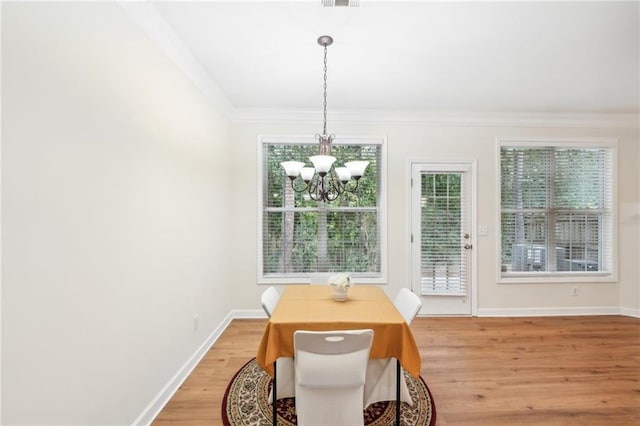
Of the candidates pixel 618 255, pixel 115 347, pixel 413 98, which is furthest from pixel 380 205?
pixel 618 255

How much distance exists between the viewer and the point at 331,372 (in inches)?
59.0

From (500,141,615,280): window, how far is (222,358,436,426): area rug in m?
2.60

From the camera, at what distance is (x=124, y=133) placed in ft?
5.25

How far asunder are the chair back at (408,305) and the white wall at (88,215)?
71.4 inches

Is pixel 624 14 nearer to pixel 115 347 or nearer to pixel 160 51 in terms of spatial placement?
pixel 160 51

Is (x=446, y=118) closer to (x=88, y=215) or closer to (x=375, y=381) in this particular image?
(x=375, y=381)

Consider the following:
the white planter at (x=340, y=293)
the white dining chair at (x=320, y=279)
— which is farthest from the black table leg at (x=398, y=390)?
the white dining chair at (x=320, y=279)

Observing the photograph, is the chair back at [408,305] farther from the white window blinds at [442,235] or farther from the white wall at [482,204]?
the white window blinds at [442,235]

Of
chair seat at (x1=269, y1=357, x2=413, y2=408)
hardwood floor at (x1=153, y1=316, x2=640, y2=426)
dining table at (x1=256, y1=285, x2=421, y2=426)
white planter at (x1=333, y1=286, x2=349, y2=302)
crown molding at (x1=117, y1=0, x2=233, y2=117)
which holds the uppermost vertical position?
crown molding at (x1=117, y1=0, x2=233, y2=117)

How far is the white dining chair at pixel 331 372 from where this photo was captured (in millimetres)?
1478

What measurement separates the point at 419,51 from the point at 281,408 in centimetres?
297

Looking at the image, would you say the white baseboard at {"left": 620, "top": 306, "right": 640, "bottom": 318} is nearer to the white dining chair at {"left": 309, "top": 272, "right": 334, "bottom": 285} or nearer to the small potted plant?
the white dining chair at {"left": 309, "top": 272, "right": 334, "bottom": 285}

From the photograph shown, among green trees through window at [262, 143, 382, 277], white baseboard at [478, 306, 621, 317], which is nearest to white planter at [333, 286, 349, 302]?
green trees through window at [262, 143, 382, 277]

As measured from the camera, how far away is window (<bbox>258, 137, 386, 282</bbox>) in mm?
3715
